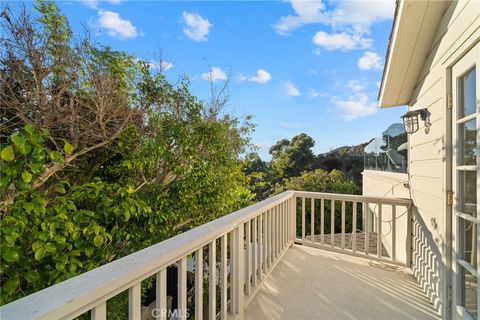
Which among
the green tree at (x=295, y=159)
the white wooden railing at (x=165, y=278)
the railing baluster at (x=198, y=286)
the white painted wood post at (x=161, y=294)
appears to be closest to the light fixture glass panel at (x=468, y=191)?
the white wooden railing at (x=165, y=278)

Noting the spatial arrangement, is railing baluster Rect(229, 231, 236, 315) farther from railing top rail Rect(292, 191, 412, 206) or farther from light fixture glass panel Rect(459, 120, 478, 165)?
railing top rail Rect(292, 191, 412, 206)

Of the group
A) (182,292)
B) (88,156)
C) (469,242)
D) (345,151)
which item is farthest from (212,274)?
(345,151)

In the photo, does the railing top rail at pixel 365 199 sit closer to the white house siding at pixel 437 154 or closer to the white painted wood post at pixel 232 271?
the white house siding at pixel 437 154

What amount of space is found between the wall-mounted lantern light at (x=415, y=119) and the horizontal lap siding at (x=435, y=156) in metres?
0.07

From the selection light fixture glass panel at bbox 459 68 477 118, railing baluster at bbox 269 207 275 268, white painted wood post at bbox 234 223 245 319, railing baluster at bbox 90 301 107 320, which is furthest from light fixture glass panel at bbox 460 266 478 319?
railing baluster at bbox 90 301 107 320

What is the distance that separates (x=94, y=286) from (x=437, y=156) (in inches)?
107

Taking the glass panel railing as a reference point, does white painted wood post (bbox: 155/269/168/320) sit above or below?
below

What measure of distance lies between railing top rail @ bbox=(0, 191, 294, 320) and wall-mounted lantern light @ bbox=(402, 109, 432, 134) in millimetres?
2625

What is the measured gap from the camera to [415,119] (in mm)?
2816

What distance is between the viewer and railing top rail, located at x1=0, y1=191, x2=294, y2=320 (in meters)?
0.62

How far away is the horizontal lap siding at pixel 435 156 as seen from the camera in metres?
1.85

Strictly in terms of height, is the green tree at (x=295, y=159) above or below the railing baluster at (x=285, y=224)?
above

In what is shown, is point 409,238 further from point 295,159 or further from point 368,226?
point 295,159

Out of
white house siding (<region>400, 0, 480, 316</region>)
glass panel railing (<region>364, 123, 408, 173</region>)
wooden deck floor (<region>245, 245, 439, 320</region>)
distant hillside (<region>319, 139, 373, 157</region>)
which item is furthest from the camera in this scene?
distant hillside (<region>319, 139, 373, 157</region>)
